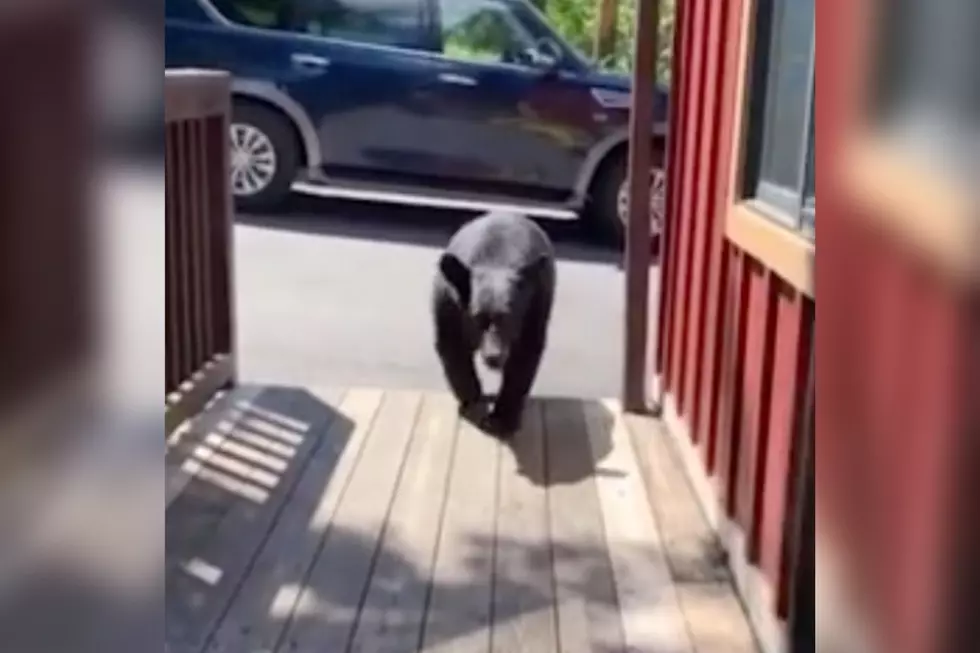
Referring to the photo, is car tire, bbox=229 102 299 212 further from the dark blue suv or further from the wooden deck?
the wooden deck

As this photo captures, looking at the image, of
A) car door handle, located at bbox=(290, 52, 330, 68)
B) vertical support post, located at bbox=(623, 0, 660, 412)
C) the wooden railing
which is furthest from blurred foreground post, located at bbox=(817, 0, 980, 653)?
car door handle, located at bbox=(290, 52, 330, 68)

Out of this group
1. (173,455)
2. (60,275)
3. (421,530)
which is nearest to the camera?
(60,275)

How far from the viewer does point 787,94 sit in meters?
3.12

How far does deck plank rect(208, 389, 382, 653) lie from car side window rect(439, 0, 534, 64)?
4.40 metres

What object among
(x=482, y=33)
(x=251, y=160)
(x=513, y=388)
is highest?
(x=482, y=33)

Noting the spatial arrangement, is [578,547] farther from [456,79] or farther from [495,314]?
[456,79]

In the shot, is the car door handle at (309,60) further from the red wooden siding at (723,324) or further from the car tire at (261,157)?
the red wooden siding at (723,324)

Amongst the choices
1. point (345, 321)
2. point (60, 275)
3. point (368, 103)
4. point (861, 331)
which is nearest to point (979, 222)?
point (861, 331)

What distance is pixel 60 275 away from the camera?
871mm

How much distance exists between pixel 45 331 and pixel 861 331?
0.55 m

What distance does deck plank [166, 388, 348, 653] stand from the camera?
9.53ft

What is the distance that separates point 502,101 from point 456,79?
0.33 metres

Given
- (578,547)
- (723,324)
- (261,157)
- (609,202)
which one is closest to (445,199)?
(609,202)

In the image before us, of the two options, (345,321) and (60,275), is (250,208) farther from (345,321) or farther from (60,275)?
(60,275)
